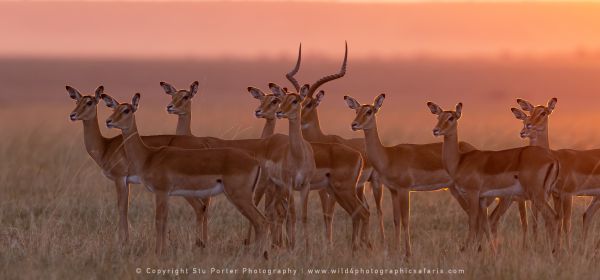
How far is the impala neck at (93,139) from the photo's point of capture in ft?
43.7

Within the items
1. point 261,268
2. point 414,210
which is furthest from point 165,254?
point 414,210

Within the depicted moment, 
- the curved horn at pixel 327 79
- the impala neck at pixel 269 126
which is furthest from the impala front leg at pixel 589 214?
the impala neck at pixel 269 126

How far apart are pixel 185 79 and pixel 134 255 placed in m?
64.9

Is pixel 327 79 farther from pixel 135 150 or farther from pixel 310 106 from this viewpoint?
pixel 135 150

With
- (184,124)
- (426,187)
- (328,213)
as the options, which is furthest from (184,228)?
(426,187)

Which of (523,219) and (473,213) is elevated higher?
(473,213)

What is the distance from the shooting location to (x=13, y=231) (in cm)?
1350

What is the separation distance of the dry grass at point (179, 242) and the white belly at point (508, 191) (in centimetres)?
61

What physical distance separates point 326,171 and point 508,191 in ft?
6.66

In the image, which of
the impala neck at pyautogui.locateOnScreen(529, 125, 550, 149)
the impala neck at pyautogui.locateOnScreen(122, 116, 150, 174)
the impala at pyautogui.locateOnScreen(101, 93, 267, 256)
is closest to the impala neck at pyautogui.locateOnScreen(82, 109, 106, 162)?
the impala neck at pyautogui.locateOnScreen(122, 116, 150, 174)

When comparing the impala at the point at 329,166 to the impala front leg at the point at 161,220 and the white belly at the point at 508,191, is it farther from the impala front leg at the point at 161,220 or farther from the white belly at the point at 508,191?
the white belly at the point at 508,191

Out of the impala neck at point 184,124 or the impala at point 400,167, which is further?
the impala neck at point 184,124

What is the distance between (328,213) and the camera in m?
13.6

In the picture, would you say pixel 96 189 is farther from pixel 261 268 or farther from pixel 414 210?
pixel 261 268
